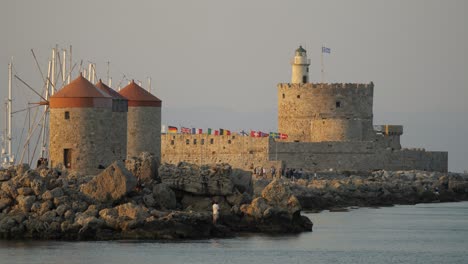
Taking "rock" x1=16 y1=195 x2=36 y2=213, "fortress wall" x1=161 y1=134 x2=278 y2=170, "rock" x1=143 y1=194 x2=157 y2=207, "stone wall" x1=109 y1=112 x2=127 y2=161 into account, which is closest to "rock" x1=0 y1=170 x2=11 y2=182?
"rock" x1=16 y1=195 x2=36 y2=213

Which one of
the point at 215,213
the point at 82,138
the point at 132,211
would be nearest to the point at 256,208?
the point at 215,213

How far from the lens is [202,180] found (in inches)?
1586

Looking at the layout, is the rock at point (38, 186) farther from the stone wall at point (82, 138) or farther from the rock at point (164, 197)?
the stone wall at point (82, 138)

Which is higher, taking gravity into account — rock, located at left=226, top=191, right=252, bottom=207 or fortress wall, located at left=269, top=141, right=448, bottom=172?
fortress wall, located at left=269, top=141, right=448, bottom=172

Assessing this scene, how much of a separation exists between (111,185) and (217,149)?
2923cm

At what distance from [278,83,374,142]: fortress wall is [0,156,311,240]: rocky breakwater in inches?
1081

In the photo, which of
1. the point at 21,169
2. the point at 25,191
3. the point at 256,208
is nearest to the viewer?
the point at 25,191

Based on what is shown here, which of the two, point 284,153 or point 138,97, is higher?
point 138,97

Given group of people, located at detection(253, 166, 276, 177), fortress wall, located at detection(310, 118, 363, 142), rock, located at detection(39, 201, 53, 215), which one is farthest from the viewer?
fortress wall, located at detection(310, 118, 363, 142)

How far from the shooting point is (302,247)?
37.7 m

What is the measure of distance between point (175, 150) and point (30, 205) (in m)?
31.2

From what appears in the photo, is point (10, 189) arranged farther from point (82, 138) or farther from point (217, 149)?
point (217, 149)

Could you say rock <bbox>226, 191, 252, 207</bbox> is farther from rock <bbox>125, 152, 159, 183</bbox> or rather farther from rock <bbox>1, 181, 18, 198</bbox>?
rock <bbox>1, 181, 18, 198</bbox>

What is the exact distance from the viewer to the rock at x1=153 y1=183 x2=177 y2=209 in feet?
130
